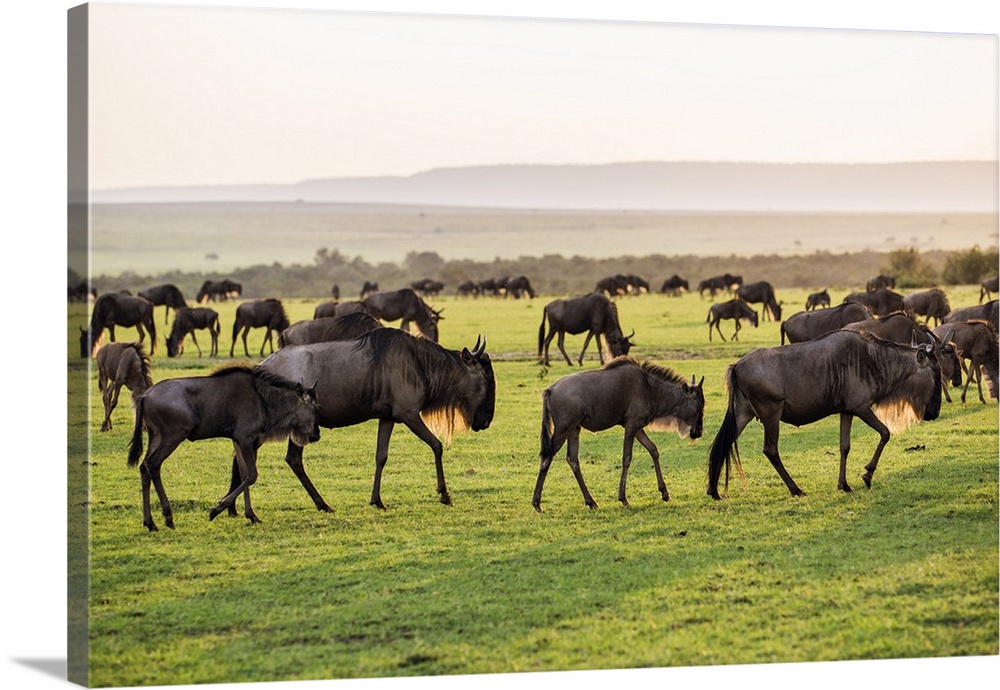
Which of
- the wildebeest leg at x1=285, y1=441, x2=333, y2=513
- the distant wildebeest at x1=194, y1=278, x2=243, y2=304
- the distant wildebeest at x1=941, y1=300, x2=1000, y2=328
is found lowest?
the wildebeest leg at x1=285, y1=441, x2=333, y2=513

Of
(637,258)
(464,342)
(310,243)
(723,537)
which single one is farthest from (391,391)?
(310,243)

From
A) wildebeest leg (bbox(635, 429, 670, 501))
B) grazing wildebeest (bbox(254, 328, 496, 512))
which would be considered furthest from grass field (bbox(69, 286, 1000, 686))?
grazing wildebeest (bbox(254, 328, 496, 512))

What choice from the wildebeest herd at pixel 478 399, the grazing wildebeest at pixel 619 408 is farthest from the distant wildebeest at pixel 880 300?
the grazing wildebeest at pixel 619 408

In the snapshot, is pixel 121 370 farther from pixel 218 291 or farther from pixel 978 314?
pixel 218 291

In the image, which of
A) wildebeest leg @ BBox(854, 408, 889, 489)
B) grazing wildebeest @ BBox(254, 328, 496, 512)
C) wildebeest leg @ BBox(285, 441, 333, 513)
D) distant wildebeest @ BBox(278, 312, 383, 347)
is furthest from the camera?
distant wildebeest @ BBox(278, 312, 383, 347)

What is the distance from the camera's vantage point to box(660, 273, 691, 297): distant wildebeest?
36.3 meters

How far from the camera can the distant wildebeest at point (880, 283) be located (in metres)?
17.1

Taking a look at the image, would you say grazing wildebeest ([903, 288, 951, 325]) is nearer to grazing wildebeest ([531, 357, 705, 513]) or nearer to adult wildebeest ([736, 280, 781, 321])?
grazing wildebeest ([531, 357, 705, 513])

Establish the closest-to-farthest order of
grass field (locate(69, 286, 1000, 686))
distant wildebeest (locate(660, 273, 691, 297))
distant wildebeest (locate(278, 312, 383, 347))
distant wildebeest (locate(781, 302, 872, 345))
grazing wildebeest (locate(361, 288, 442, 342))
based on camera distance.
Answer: grass field (locate(69, 286, 1000, 686)), distant wildebeest (locate(278, 312, 383, 347)), distant wildebeest (locate(781, 302, 872, 345)), grazing wildebeest (locate(361, 288, 442, 342)), distant wildebeest (locate(660, 273, 691, 297))

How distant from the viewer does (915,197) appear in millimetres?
13180

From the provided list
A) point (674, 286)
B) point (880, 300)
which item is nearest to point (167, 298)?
point (880, 300)

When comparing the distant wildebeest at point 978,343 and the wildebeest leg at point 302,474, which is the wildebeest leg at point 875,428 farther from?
the wildebeest leg at point 302,474

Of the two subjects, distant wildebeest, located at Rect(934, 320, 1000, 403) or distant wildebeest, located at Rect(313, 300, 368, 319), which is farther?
distant wildebeest, located at Rect(313, 300, 368, 319)

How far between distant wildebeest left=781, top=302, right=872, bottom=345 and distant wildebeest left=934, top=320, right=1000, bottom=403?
106 centimetres
